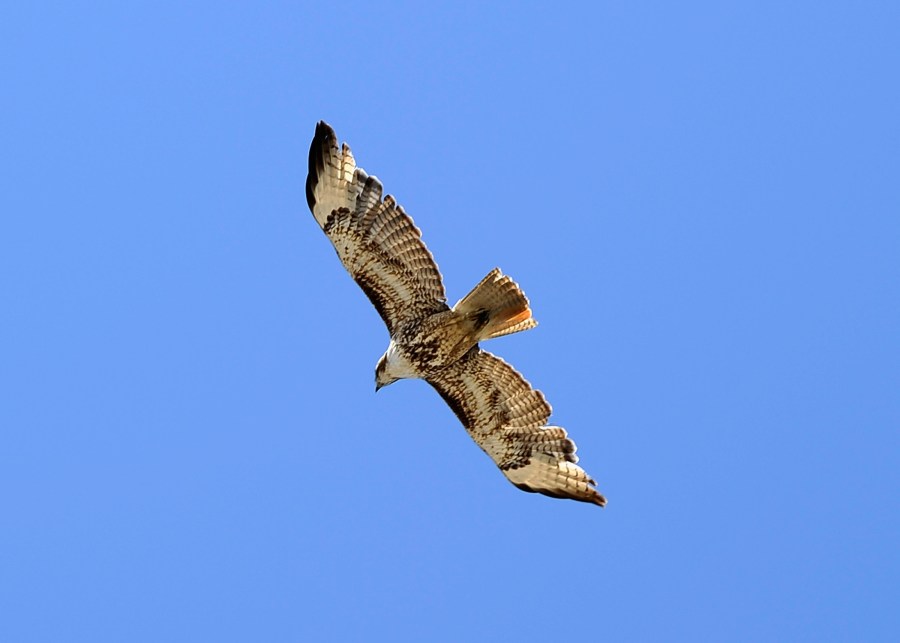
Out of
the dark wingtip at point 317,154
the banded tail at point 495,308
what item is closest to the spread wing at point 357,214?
the dark wingtip at point 317,154

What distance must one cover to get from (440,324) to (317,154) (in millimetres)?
1802

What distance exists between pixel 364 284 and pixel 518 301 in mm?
1399

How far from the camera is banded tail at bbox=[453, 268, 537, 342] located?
13.5 metres

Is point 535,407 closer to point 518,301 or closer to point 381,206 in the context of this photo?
point 518,301

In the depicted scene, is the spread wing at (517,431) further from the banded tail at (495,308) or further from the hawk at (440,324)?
the banded tail at (495,308)

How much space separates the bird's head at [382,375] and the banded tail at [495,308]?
2.82 feet

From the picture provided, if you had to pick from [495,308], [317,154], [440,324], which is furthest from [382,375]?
[317,154]

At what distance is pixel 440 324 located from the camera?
45.5 feet

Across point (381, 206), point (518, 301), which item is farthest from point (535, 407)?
point (381, 206)

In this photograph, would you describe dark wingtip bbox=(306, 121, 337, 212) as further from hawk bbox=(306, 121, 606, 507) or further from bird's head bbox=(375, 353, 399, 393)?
bird's head bbox=(375, 353, 399, 393)

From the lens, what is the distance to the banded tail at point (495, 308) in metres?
13.5

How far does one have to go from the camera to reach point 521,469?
578 inches

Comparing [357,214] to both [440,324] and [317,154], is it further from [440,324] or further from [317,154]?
[440,324]

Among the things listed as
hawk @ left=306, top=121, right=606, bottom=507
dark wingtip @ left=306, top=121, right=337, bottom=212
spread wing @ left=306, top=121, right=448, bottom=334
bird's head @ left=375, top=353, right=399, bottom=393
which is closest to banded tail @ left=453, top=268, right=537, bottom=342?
hawk @ left=306, top=121, right=606, bottom=507
